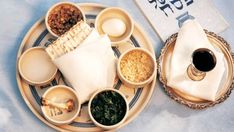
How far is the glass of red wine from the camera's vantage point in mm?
1129

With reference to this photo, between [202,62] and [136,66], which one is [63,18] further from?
[202,62]

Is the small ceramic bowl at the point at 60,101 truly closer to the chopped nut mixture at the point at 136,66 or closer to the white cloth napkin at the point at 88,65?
the white cloth napkin at the point at 88,65

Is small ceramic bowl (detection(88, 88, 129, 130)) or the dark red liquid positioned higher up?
small ceramic bowl (detection(88, 88, 129, 130))

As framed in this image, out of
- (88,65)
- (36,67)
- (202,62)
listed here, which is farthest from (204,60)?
(36,67)

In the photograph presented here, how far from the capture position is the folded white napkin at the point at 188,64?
3.80ft

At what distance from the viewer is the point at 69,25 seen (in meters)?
1.18

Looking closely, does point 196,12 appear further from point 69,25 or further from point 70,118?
point 70,118

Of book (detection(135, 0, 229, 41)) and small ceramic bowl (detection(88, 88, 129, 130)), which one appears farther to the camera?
book (detection(135, 0, 229, 41))

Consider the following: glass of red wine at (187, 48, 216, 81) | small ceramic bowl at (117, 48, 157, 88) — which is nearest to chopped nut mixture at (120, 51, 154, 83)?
small ceramic bowl at (117, 48, 157, 88)

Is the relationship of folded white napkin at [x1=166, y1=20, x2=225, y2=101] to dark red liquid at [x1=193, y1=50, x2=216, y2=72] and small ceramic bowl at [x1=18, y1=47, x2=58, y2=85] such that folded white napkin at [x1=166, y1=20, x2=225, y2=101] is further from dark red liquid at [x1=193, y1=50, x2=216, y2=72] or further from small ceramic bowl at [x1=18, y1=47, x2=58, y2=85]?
small ceramic bowl at [x1=18, y1=47, x2=58, y2=85]

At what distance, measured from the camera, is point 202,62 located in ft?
3.74

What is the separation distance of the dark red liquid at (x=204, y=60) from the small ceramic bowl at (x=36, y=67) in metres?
0.35

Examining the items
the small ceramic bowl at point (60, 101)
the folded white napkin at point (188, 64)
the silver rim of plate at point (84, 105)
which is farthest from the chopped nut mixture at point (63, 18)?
the folded white napkin at point (188, 64)

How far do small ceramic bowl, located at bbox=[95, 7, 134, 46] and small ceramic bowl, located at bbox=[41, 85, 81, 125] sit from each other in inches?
6.8
